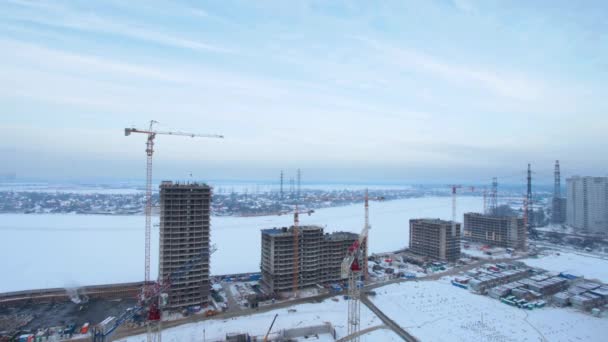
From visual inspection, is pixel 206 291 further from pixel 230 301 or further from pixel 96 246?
pixel 96 246

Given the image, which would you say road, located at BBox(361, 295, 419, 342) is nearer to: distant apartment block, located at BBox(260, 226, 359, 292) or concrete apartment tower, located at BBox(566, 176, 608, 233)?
distant apartment block, located at BBox(260, 226, 359, 292)

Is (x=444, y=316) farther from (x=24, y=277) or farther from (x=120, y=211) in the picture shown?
(x=120, y=211)

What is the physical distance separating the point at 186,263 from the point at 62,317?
6120mm

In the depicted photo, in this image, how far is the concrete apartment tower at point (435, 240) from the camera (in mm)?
29359

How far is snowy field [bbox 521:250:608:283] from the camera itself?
26000 mm

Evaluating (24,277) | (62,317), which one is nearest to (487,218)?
(62,317)

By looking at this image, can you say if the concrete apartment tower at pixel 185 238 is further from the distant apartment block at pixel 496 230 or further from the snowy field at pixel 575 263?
the distant apartment block at pixel 496 230

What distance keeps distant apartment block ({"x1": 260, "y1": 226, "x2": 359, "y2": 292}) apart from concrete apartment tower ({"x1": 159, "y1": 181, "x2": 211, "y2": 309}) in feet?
13.2

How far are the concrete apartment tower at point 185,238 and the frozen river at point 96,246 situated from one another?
621 cm

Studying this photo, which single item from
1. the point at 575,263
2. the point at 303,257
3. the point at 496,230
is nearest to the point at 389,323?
the point at 303,257

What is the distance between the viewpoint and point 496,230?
1416 inches

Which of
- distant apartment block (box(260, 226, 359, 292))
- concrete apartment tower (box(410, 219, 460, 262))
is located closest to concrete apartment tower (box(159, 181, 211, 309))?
distant apartment block (box(260, 226, 359, 292))

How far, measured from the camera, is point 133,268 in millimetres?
24172

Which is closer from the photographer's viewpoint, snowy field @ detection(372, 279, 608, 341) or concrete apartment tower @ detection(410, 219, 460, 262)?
snowy field @ detection(372, 279, 608, 341)
